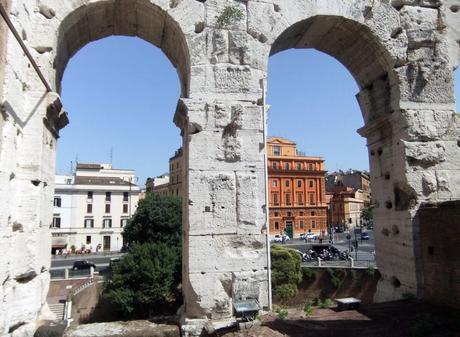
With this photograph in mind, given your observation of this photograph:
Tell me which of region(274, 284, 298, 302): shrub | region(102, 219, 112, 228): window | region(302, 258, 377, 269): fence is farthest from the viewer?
region(102, 219, 112, 228): window

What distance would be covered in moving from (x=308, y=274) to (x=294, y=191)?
1031 inches

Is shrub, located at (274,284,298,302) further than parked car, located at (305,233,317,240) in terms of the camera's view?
No

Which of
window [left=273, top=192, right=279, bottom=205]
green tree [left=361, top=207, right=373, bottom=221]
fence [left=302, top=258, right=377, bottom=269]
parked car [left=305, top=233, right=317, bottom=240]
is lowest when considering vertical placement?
fence [left=302, top=258, right=377, bottom=269]

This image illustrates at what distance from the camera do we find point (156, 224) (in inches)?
1072

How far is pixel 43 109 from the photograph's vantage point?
17.7 ft

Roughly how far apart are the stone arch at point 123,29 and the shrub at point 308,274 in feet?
68.1

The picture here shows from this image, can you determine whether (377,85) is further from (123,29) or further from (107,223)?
(107,223)

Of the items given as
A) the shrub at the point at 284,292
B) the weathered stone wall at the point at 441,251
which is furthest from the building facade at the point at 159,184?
the weathered stone wall at the point at 441,251

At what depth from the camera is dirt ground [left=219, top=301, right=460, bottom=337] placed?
15.6 ft

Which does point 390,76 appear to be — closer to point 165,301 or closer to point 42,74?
point 42,74

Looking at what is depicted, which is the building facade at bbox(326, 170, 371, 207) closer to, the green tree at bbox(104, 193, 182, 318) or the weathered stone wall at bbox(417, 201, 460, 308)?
the green tree at bbox(104, 193, 182, 318)

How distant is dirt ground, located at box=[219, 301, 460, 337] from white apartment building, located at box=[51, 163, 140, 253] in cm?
4080

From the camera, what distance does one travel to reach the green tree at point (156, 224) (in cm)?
2681

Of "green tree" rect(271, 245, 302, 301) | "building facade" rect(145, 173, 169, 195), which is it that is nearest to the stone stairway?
"green tree" rect(271, 245, 302, 301)
